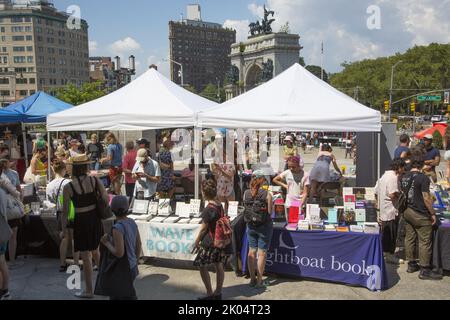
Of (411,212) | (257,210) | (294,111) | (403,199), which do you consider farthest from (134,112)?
(411,212)

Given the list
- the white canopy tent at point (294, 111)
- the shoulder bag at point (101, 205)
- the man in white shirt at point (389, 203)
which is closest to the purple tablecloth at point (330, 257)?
the man in white shirt at point (389, 203)

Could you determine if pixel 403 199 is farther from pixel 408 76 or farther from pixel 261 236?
pixel 408 76

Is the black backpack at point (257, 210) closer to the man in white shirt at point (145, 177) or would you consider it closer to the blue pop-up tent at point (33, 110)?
the man in white shirt at point (145, 177)

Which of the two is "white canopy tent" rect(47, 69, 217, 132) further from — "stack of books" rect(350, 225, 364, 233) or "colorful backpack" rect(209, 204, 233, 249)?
"stack of books" rect(350, 225, 364, 233)

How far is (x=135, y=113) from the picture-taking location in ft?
23.5

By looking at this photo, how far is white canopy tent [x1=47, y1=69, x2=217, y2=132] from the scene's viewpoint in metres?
7.03

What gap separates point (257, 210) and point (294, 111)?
207cm

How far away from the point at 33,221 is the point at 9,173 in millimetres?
1010

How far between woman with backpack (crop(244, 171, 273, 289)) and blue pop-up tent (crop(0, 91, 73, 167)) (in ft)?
29.2

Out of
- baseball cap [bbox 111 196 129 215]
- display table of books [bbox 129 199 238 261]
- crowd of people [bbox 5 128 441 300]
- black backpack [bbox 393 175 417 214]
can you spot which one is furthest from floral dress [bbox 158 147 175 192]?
black backpack [bbox 393 175 417 214]

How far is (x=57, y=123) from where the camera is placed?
7602 mm

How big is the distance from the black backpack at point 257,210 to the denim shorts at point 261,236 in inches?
2.8

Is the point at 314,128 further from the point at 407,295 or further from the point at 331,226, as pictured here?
the point at 407,295

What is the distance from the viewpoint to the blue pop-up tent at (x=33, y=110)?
11797 mm
